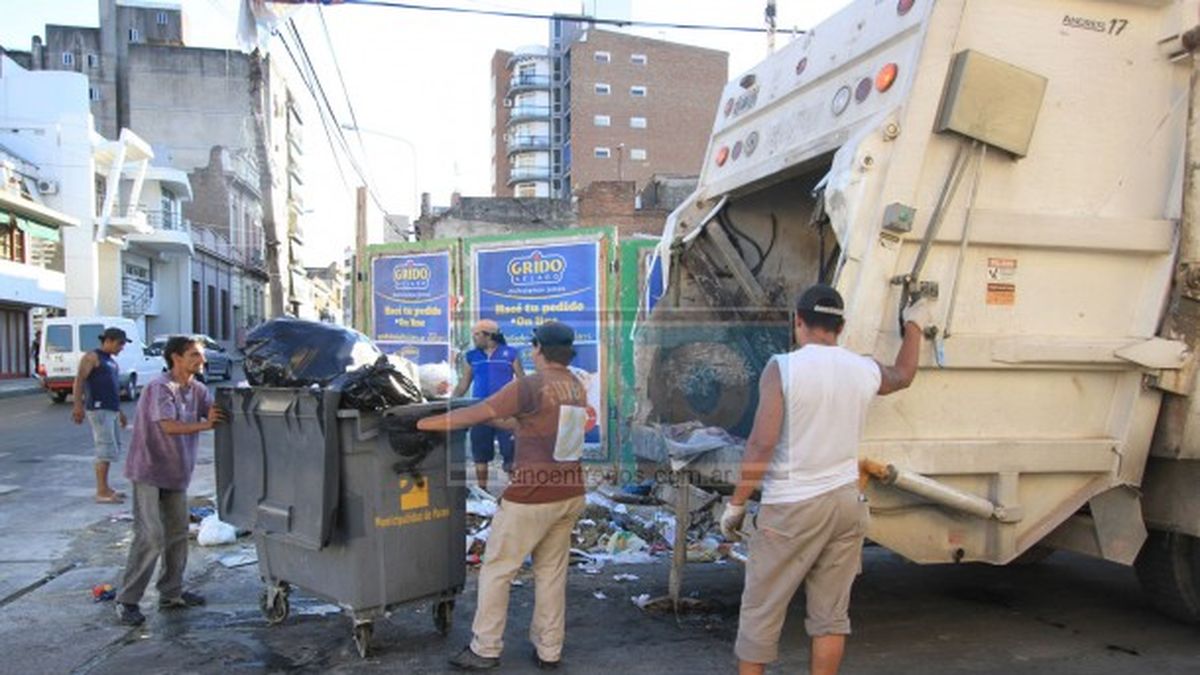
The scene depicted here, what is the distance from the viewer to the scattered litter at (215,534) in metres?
6.07

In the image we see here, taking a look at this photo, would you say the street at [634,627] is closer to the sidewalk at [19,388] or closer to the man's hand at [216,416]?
the man's hand at [216,416]

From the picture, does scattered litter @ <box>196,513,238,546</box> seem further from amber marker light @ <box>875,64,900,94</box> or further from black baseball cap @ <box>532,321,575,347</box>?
amber marker light @ <box>875,64,900,94</box>

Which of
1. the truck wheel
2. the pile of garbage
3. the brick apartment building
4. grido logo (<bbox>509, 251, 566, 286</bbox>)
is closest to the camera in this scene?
the truck wheel

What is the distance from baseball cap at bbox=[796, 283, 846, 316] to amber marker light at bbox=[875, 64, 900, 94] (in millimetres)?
1091

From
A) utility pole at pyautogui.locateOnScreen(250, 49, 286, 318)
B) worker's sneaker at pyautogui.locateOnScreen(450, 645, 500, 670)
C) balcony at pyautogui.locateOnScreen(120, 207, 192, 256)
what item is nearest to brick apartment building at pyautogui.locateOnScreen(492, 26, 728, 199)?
balcony at pyautogui.locateOnScreen(120, 207, 192, 256)

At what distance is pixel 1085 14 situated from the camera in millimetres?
3750

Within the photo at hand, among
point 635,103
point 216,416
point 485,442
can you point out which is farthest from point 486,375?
point 635,103

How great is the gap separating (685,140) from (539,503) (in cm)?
6930

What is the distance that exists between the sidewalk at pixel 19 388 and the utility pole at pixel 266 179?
1450 cm

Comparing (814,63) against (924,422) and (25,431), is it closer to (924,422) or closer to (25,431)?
(924,422)

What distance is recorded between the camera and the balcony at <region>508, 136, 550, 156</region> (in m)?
78.8

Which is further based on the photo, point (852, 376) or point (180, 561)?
point (180, 561)

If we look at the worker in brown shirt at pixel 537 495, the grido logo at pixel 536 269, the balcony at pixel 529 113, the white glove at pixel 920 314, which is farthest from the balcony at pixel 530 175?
the white glove at pixel 920 314

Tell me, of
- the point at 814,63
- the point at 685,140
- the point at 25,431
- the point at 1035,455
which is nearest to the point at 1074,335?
the point at 1035,455
